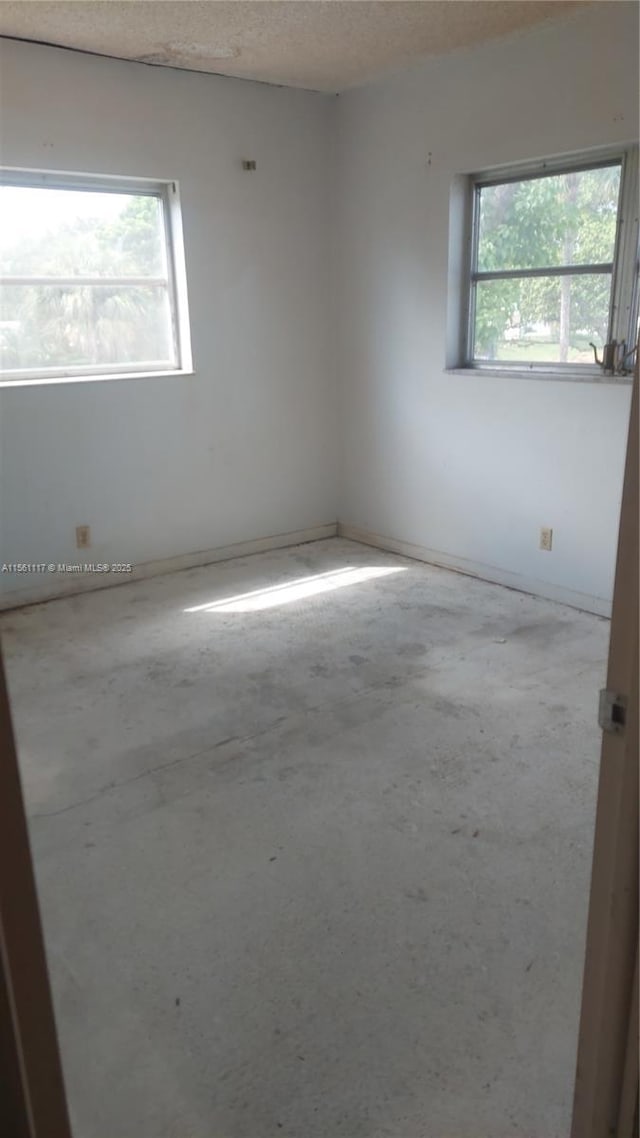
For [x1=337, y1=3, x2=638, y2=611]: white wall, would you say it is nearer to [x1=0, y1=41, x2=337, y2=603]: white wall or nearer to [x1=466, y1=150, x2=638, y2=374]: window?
[x1=466, y1=150, x2=638, y2=374]: window

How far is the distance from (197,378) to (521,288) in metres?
1.75

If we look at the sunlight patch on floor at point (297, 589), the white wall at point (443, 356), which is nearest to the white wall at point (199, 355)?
the white wall at point (443, 356)

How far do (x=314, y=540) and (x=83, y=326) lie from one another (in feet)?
6.24

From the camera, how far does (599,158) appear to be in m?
3.42

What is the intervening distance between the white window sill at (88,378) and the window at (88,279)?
0.05 feet

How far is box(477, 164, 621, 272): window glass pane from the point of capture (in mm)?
3463

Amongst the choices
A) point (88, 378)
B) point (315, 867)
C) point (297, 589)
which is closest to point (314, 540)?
point (297, 589)

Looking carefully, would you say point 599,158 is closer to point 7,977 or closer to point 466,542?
point 466,542

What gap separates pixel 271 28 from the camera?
3338 mm

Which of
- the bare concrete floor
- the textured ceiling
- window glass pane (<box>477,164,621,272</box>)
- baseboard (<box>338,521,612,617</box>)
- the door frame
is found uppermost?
the textured ceiling

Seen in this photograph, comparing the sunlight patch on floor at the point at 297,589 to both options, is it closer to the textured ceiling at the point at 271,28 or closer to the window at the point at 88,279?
the window at the point at 88,279

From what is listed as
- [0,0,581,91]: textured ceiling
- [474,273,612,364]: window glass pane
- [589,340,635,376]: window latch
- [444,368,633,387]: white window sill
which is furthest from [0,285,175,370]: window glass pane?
[589,340,635,376]: window latch

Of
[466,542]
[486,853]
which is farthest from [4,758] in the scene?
[466,542]

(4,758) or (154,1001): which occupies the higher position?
(4,758)
